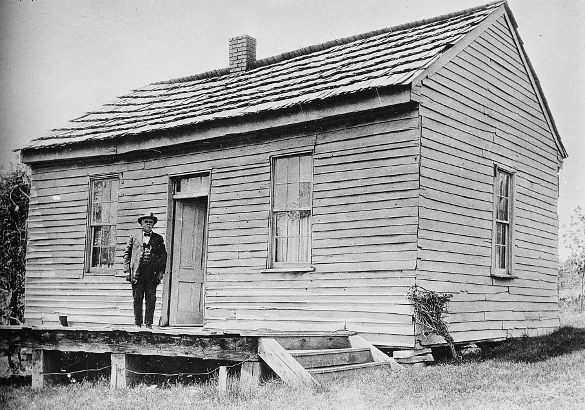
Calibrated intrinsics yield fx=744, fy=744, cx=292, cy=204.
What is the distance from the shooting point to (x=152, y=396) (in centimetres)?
938

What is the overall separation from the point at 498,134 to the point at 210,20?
557cm

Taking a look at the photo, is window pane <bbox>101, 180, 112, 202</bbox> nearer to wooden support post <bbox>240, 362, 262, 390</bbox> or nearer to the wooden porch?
the wooden porch

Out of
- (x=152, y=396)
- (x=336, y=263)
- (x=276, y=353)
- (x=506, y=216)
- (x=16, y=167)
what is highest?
(x=16, y=167)

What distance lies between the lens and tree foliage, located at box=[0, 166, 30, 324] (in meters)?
18.1

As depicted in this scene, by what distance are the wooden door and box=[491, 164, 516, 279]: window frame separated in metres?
5.21

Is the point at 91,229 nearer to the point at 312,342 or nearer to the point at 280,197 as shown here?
the point at 280,197

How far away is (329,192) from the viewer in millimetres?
11695

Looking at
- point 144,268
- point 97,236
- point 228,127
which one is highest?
point 228,127

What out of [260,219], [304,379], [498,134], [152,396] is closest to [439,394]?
[304,379]

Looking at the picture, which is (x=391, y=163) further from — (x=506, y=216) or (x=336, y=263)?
(x=506, y=216)

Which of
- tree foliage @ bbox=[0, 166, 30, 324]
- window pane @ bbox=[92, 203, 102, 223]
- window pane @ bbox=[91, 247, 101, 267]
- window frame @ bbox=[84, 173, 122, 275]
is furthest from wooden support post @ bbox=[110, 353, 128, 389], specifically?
tree foliage @ bbox=[0, 166, 30, 324]

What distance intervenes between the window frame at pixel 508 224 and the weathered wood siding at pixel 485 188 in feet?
0.32

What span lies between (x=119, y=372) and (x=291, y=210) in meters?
3.73

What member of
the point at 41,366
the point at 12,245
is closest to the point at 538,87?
Result: the point at 41,366
